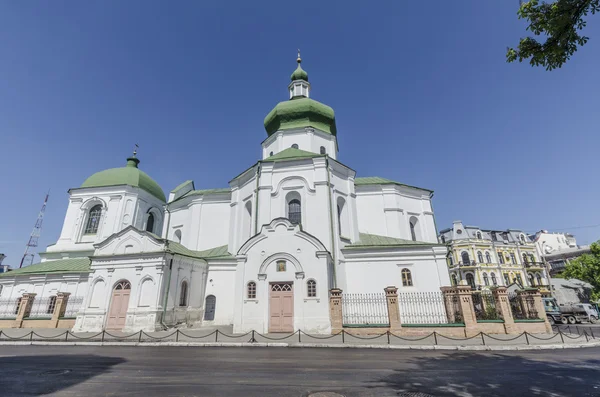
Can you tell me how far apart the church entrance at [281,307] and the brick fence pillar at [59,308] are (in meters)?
15.7

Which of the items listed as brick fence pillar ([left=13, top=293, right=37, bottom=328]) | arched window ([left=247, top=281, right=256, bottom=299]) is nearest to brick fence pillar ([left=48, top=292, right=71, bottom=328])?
brick fence pillar ([left=13, top=293, right=37, bottom=328])

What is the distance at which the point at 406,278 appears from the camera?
19938 millimetres

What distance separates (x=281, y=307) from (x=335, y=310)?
320 cm

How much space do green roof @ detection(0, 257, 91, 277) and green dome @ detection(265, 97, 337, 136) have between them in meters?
A: 20.4

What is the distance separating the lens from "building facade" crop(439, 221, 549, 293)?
43.2 metres

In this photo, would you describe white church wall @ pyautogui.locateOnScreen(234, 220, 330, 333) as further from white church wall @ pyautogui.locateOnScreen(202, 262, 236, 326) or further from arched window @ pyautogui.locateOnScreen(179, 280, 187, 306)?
arched window @ pyautogui.locateOnScreen(179, 280, 187, 306)

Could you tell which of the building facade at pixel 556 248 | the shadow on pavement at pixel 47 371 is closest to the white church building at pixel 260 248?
the shadow on pavement at pixel 47 371

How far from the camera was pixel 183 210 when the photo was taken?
27.7m

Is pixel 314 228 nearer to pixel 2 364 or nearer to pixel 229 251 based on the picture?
pixel 229 251

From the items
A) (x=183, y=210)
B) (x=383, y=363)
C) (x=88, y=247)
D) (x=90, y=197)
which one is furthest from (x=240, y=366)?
(x=90, y=197)

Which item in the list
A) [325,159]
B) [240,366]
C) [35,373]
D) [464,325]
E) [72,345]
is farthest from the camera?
[325,159]

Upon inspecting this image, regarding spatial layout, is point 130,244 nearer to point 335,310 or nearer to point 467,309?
point 335,310

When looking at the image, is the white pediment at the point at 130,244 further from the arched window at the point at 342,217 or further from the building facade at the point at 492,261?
the building facade at the point at 492,261

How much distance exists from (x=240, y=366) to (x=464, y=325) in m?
12.2
